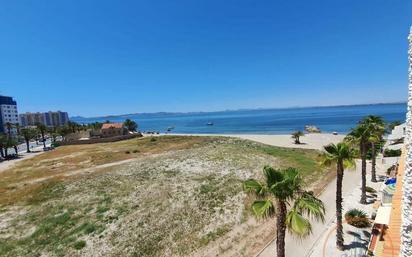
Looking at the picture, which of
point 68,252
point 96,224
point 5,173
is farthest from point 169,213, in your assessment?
point 5,173

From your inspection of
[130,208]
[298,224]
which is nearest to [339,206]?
[298,224]

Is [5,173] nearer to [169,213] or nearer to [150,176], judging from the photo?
[150,176]

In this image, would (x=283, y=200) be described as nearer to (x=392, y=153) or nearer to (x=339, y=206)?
(x=339, y=206)

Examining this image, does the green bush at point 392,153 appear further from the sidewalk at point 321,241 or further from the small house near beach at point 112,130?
the small house near beach at point 112,130

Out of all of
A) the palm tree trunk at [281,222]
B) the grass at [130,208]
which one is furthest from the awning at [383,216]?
the grass at [130,208]

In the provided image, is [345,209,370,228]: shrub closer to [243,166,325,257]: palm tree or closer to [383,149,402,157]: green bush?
[243,166,325,257]: palm tree
